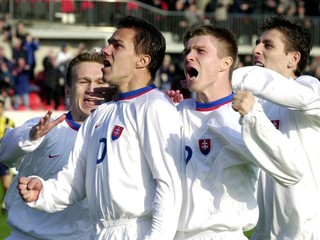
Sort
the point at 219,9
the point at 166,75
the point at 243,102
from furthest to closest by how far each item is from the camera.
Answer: the point at 219,9, the point at 166,75, the point at 243,102

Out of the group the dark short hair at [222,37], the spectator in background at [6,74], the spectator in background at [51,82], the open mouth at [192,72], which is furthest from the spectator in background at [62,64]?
the open mouth at [192,72]

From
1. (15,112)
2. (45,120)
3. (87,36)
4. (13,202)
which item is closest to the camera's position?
(45,120)

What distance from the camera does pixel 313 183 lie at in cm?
813

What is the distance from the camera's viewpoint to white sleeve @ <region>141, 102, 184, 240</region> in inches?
275

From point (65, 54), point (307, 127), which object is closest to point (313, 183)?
point (307, 127)

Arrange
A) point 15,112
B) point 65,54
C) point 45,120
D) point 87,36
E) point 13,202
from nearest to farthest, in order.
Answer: point 45,120 < point 13,202 < point 15,112 < point 65,54 < point 87,36

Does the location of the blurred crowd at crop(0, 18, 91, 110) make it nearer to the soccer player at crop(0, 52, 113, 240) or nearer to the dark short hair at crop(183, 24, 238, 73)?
the soccer player at crop(0, 52, 113, 240)

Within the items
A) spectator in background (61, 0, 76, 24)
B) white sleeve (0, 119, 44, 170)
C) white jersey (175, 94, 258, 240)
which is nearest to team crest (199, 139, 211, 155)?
white jersey (175, 94, 258, 240)

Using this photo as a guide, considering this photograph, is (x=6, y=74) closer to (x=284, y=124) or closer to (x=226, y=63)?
(x=284, y=124)

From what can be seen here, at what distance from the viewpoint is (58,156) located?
916 centimetres

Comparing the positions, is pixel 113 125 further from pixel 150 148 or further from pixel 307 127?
pixel 307 127

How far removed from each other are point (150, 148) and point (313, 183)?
1607mm

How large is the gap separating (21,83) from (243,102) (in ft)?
85.5

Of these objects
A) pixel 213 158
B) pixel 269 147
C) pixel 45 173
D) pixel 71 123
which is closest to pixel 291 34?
pixel 213 158
